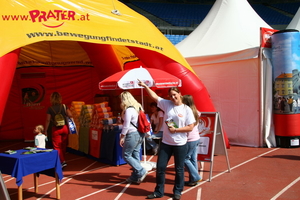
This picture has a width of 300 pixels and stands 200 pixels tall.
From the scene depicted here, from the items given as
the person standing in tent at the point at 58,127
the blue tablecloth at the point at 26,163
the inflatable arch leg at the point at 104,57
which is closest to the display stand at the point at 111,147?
the person standing in tent at the point at 58,127

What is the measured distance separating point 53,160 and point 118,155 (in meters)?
2.30

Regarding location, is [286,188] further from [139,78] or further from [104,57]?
[104,57]

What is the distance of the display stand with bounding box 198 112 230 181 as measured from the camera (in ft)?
18.8

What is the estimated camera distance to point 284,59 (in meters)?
8.07

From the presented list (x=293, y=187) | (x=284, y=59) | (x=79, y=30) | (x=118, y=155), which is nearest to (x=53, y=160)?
(x=118, y=155)

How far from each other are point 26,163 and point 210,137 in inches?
124

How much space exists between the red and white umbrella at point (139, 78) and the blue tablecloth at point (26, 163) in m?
2.15

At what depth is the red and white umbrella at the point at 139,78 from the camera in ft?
20.7

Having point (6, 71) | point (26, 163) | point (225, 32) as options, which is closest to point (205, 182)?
point (26, 163)

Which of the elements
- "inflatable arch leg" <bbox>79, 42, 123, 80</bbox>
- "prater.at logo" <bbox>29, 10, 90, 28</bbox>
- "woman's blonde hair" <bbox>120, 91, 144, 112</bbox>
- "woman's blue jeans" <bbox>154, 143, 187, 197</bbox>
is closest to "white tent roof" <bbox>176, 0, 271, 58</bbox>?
"inflatable arch leg" <bbox>79, 42, 123, 80</bbox>

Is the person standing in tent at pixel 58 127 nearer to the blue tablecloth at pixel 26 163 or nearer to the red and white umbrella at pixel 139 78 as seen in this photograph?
the red and white umbrella at pixel 139 78

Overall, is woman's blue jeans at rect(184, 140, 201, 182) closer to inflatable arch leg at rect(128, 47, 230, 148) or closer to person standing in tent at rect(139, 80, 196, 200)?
person standing in tent at rect(139, 80, 196, 200)

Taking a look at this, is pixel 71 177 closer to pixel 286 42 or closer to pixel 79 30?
pixel 79 30

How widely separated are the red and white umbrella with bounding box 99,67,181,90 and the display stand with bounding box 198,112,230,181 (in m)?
1.20
